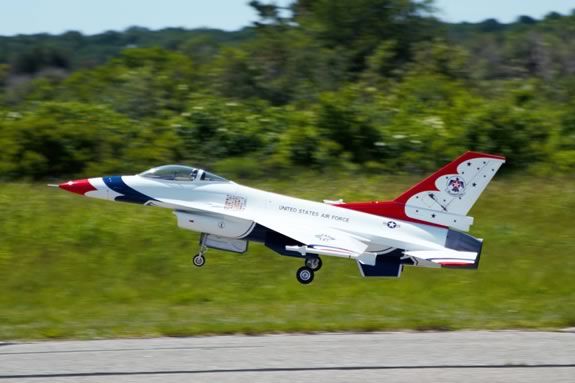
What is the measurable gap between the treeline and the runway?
14.9 metres

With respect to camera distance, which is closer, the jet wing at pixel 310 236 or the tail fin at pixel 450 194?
the jet wing at pixel 310 236

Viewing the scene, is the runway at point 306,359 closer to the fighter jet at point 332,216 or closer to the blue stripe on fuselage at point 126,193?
the fighter jet at point 332,216

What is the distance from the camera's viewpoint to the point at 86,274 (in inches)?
987

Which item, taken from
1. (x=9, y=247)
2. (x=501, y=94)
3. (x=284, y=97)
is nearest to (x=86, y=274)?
(x=9, y=247)

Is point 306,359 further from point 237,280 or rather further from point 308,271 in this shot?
point 237,280

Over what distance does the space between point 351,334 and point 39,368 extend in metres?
6.23

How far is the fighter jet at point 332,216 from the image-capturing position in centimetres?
1761

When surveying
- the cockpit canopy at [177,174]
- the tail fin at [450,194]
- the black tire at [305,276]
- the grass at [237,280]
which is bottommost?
the grass at [237,280]

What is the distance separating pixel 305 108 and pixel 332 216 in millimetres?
26704

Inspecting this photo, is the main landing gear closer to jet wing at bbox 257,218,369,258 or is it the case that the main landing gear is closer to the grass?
jet wing at bbox 257,218,369,258

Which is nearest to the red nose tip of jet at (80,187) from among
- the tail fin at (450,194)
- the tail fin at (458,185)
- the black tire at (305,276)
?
the black tire at (305,276)

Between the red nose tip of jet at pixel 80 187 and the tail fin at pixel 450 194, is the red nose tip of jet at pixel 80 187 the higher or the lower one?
the lower one

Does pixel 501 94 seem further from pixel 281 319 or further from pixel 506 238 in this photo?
pixel 281 319

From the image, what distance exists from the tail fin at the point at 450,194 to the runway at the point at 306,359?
7.13 feet
